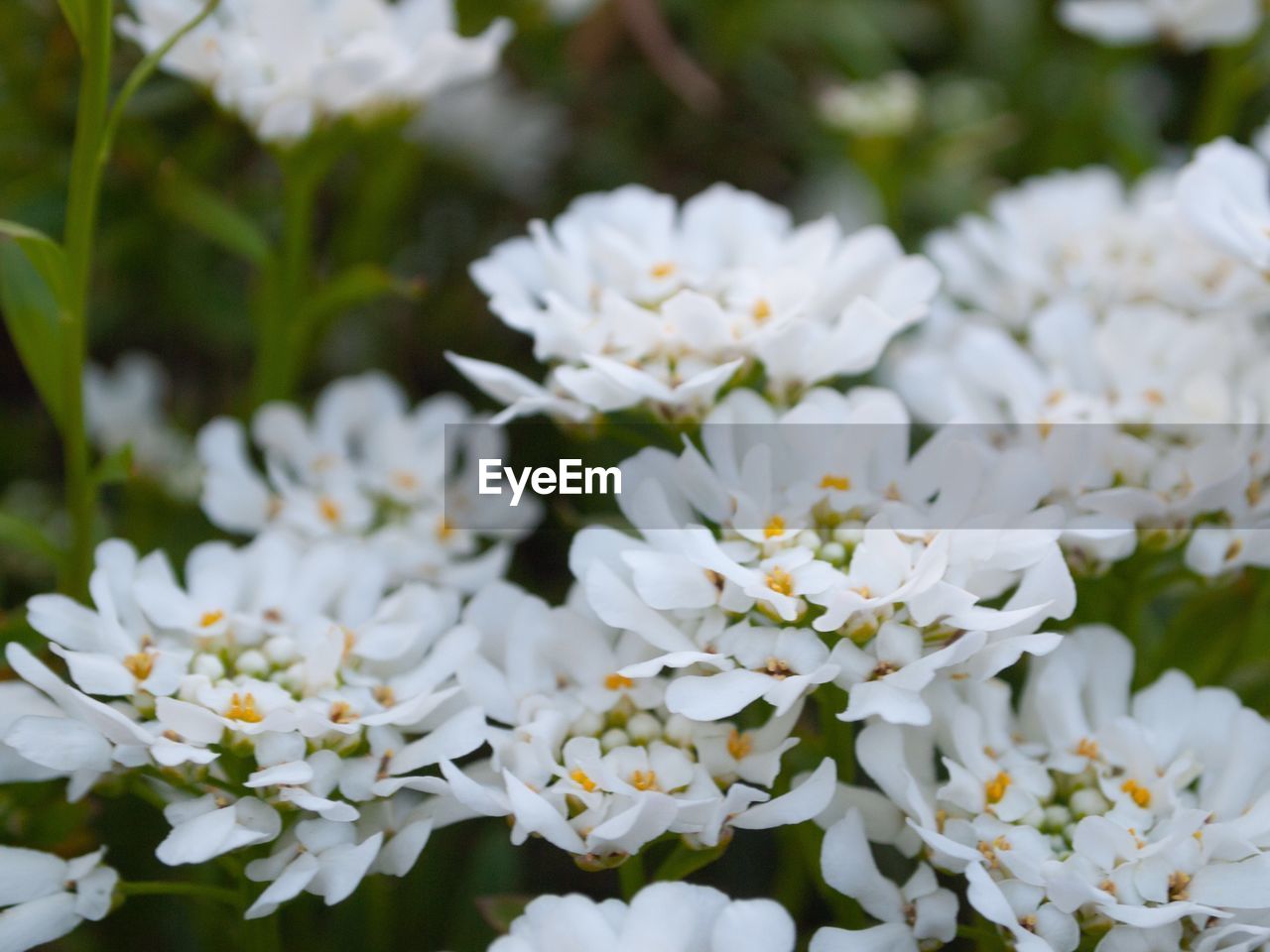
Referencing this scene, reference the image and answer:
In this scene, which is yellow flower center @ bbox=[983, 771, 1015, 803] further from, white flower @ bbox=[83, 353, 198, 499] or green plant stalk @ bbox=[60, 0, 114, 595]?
white flower @ bbox=[83, 353, 198, 499]

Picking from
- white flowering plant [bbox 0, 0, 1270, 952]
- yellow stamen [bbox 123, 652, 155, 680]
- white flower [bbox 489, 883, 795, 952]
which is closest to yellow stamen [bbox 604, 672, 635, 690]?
white flowering plant [bbox 0, 0, 1270, 952]

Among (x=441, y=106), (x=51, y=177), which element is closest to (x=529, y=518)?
(x=51, y=177)

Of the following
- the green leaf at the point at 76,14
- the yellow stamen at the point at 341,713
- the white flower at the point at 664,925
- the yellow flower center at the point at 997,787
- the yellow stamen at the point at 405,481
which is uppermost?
the green leaf at the point at 76,14

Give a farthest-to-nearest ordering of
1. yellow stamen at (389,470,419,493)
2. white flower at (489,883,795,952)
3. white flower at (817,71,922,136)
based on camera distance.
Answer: white flower at (817,71,922,136), yellow stamen at (389,470,419,493), white flower at (489,883,795,952)

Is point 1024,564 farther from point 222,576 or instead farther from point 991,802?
point 222,576

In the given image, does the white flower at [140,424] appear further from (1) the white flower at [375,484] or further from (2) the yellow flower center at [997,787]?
(2) the yellow flower center at [997,787]

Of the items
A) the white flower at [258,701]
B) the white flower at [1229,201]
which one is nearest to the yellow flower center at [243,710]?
the white flower at [258,701]

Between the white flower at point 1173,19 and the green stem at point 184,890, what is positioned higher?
the white flower at point 1173,19
